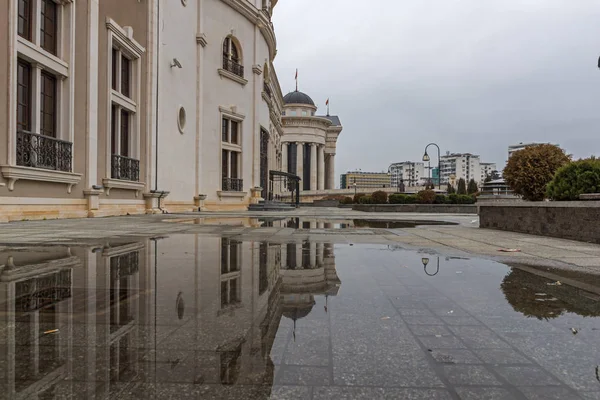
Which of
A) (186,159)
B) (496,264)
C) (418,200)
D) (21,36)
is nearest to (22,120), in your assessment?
(21,36)

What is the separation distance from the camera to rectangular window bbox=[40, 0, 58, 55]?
45.2 feet

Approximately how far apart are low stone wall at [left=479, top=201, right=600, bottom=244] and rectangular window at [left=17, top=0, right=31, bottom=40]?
52.1 feet

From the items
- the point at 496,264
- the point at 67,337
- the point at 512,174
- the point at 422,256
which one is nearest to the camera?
the point at 67,337

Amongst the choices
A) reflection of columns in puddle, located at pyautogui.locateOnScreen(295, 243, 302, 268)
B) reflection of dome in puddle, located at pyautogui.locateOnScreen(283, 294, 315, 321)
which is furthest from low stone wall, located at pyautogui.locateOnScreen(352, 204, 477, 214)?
reflection of dome in puddle, located at pyautogui.locateOnScreen(283, 294, 315, 321)

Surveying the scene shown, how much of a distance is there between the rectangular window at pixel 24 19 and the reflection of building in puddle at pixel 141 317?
410 inches

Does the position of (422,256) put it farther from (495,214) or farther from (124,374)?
(495,214)

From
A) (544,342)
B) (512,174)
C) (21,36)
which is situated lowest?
(544,342)

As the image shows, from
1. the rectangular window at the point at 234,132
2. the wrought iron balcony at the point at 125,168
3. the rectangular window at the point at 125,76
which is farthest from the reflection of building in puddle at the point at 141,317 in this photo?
the rectangular window at the point at 234,132

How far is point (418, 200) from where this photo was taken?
3281 cm

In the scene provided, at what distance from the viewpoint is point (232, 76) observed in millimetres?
29625

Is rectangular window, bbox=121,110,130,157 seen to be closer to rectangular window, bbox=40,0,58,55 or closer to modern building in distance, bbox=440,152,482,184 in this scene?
rectangular window, bbox=40,0,58,55

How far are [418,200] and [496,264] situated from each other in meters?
28.0

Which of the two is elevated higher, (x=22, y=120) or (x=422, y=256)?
(x=22, y=120)

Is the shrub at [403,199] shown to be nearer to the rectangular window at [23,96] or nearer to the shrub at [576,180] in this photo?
the shrub at [576,180]
